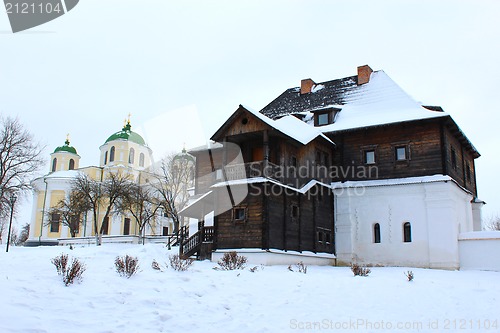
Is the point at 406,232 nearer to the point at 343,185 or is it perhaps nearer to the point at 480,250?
the point at 480,250

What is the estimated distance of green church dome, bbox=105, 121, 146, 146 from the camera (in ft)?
211

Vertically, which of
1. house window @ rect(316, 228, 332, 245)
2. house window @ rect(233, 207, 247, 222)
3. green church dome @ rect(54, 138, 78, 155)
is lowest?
house window @ rect(316, 228, 332, 245)

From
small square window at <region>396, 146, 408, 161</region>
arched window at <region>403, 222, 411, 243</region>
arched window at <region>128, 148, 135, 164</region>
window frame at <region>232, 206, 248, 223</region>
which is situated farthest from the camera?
arched window at <region>128, 148, 135, 164</region>

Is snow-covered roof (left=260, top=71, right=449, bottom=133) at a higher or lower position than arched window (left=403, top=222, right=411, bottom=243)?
higher

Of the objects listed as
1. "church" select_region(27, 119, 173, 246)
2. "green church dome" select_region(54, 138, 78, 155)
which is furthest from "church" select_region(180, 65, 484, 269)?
"green church dome" select_region(54, 138, 78, 155)

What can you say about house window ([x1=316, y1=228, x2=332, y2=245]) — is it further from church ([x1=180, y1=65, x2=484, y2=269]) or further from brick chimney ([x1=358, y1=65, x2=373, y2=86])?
brick chimney ([x1=358, y1=65, x2=373, y2=86])

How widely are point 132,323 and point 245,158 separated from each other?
16.5 metres

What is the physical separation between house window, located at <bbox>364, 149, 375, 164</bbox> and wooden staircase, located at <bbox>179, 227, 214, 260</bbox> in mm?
9462

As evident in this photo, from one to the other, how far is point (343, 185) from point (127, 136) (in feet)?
140

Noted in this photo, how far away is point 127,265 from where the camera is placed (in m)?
13.4

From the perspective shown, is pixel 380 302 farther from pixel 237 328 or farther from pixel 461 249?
pixel 461 249

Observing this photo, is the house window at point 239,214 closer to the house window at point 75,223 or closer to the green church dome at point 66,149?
the house window at point 75,223

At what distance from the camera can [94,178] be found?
2459 inches

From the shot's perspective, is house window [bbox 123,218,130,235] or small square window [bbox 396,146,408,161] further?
house window [bbox 123,218,130,235]
